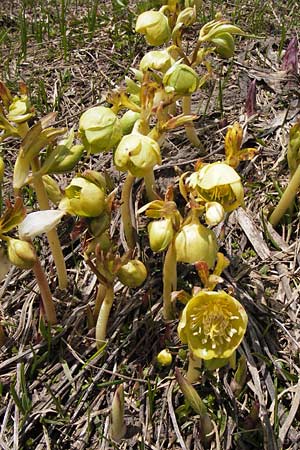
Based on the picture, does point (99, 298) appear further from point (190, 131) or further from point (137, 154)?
point (190, 131)

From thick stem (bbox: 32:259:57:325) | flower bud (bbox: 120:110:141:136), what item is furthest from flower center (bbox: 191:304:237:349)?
flower bud (bbox: 120:110:141:136)

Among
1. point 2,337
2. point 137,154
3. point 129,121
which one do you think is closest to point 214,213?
point 137,154

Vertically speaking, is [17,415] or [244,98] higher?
[244,98]

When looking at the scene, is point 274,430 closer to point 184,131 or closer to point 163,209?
Result: point 163,209

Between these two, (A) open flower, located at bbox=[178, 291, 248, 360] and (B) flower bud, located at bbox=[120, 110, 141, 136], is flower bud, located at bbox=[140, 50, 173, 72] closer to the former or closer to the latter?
(B) flower bud, located at bbox=[120, 110, 141, 136]

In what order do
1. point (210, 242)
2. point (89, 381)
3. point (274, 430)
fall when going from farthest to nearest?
1. point (89, 381)
2. point (274, 430)
3. point (210, 242)

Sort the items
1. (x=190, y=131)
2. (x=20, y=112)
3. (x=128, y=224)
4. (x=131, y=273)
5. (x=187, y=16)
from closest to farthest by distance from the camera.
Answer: (x=20, y=112) < (x=131, y=273) < (x=128, y=224) < (x=187, y=16) < (x=190, y=131)

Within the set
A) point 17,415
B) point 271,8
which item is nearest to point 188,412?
point 17,415
